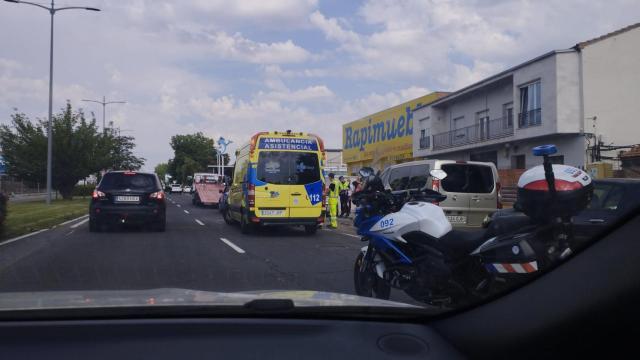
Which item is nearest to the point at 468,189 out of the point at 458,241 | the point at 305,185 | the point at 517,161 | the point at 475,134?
the point at 305,185

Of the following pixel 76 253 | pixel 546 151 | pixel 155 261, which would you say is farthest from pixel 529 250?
pixel 76 253

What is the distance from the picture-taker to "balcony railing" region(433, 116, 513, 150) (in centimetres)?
2892

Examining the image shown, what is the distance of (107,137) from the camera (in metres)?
48.2

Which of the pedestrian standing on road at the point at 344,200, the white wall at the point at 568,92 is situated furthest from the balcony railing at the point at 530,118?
the pedestrian standing on road at the point at 344,200

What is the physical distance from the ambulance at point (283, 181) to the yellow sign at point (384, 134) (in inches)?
873

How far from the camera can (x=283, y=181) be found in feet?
49.5

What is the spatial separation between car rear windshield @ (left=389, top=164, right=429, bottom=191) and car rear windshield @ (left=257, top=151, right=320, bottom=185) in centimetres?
269

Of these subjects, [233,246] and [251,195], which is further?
[251,195]

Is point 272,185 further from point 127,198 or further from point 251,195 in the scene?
point 127,198

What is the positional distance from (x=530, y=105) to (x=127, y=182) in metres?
17.9

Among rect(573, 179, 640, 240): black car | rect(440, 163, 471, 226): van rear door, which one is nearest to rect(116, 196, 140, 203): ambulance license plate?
rect(440, 163, 471, 226): van rear door

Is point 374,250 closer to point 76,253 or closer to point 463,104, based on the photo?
point 76,253

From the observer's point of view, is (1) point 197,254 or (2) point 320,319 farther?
(1) point 197,254

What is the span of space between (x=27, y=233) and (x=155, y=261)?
7080 mm
